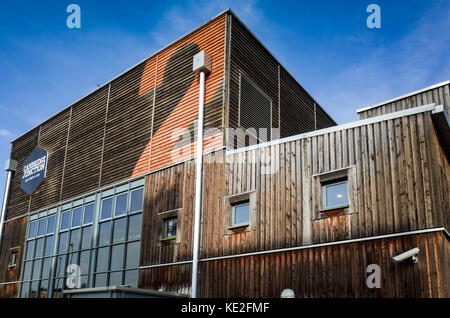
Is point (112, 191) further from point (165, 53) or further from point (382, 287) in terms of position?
point (382, 287)

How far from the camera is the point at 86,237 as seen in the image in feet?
68.1

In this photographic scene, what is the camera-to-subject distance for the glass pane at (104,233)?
64.2 feet

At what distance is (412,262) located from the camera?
36.7ft

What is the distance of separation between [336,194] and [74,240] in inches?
518

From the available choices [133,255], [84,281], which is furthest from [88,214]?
[133,255]

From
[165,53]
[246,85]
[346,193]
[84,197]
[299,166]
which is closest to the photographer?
[346,193]

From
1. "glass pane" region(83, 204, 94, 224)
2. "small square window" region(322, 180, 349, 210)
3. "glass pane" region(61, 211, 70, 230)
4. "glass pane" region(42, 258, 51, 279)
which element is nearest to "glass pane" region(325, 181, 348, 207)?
"small square window" region(322, 180, 349, 210)

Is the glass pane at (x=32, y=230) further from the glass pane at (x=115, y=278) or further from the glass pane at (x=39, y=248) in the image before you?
the glass pane at (x=115, y=278)

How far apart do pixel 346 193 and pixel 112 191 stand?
1107 cm

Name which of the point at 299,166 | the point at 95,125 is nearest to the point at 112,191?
the point at 95,125

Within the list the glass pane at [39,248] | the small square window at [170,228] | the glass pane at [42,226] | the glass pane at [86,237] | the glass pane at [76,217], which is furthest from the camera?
the glass pane at [42,226]

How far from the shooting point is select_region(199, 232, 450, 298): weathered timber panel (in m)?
11.0

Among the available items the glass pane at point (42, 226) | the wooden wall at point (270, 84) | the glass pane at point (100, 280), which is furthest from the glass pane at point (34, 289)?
the wooden wall at point (270, 84)

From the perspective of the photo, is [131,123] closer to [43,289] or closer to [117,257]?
[117,257]
